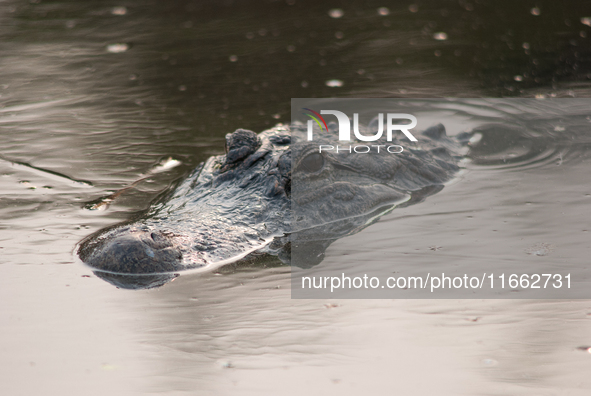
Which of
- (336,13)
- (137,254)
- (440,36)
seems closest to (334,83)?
(440,36)

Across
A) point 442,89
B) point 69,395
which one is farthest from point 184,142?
point 69,395

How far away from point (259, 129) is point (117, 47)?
13.8 ft

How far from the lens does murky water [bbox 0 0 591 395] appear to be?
2.52 metres

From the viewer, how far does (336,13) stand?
36.1 ft

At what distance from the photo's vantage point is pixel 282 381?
2402 millimetres

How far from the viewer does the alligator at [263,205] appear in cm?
341

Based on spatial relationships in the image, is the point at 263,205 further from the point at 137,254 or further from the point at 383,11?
the point at 383,11

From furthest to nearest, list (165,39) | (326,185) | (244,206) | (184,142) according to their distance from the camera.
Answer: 1. (165,39)
2. (184,142)
3. (326,185)
4. (244,206)

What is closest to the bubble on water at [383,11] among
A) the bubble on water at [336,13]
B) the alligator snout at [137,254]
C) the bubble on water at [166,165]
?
the bubble on water at [336,13]

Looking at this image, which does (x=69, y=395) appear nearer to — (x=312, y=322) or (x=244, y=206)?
(x=312, y=322)

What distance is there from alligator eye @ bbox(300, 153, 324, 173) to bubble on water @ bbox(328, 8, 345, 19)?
6.90m

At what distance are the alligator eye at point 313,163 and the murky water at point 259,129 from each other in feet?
2.14

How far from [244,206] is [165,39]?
6.44 m

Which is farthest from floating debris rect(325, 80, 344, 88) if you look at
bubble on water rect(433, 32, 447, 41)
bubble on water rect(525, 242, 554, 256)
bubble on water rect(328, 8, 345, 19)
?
bubble on water rect(525, 242, 554, 256)
